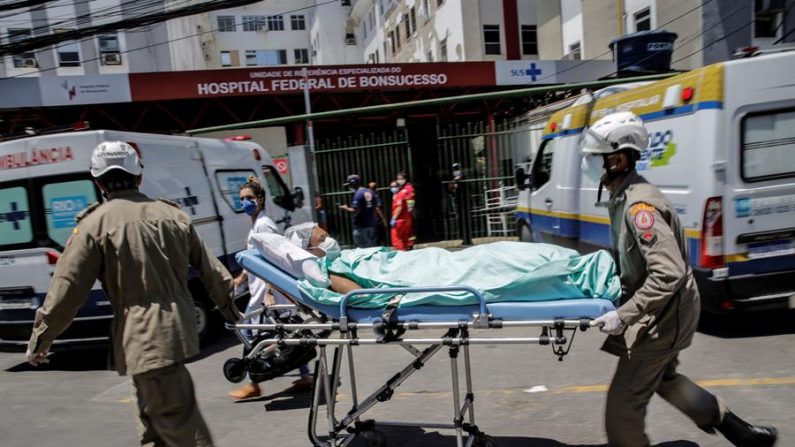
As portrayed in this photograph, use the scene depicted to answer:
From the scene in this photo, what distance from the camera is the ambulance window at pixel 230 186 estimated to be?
7.55 meters

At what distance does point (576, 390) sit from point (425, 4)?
24810 mm

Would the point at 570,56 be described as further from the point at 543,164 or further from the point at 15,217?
the point at 15,217

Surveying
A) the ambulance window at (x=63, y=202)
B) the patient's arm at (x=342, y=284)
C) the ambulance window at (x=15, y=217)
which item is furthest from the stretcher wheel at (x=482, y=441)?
the ambulance window at (x=15, y=217)

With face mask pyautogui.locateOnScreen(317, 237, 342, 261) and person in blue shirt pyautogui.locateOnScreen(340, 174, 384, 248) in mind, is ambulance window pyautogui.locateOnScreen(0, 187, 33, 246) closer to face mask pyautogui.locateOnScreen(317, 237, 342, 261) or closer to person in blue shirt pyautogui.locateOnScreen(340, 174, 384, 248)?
face mask pyautogui.locateOnScreen(317, 237, 342, 261)

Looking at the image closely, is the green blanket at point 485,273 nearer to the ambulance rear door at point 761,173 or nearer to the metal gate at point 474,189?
the ambulance rear door at point 761,173

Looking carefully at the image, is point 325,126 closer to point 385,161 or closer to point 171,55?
point 385,161

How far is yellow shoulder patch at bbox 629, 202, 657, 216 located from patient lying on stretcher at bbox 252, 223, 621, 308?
365 mm

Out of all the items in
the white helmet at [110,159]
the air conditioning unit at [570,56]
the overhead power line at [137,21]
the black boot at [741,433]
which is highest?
the air conditioning unit at [570,56]

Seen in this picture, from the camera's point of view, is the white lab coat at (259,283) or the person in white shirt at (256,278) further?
the white lab coat at (259,283)

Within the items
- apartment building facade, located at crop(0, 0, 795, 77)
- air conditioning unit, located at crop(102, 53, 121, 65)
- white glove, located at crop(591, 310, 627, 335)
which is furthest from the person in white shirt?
air conditioning unit, located at crop(102, 53, 121, 65)

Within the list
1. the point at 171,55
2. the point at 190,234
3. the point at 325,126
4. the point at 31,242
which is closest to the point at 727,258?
the point at 190,234

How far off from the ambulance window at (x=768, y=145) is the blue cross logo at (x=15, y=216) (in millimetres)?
6880

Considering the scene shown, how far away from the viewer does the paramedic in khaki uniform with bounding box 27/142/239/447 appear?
2770 millimetres

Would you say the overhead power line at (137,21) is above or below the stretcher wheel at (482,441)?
above
